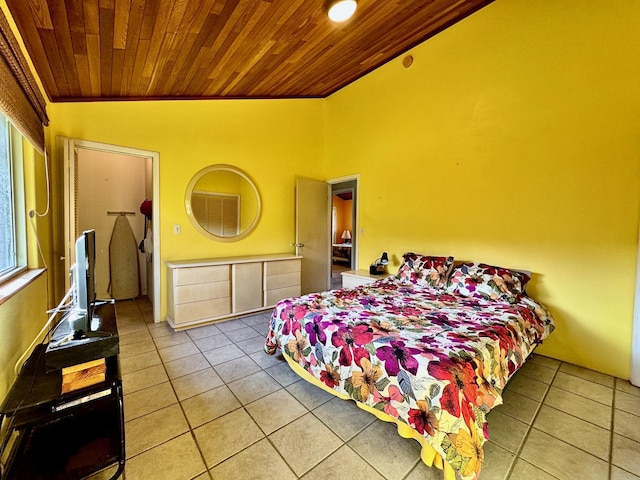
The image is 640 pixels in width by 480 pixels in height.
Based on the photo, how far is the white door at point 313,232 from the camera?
13.9ft

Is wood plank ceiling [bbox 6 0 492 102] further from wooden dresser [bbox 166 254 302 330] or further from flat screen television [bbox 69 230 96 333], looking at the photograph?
wooden dresser [bbox 166 254 302 330]

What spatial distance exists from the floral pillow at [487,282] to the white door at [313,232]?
86.5 inches

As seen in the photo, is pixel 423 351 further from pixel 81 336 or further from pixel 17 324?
pixel 17 324

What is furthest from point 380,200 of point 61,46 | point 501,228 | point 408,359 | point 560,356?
point 61,46

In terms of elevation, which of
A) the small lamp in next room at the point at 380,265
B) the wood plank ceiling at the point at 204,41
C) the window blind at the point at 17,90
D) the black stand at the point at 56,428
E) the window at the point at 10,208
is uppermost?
the wood plank ceiling at the point at 204,41

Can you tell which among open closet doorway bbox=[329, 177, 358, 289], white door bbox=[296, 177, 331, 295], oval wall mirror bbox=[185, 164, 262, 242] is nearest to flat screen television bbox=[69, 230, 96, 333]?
oval wall mirror bbox=[185, 164, 262, 242]

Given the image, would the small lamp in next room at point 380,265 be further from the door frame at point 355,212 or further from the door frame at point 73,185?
the door frame at point 73,185

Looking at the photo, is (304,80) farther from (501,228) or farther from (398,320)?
(398,320)

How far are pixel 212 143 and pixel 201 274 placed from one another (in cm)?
168

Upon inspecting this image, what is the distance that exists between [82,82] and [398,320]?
339 cm

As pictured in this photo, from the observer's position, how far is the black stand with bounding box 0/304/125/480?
1129 millimetres

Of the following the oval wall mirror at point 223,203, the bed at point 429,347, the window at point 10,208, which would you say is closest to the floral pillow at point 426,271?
the bed at point 429,347

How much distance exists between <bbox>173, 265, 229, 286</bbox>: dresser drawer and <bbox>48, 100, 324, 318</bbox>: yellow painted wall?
16.2 inches

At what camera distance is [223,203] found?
12.1ft
